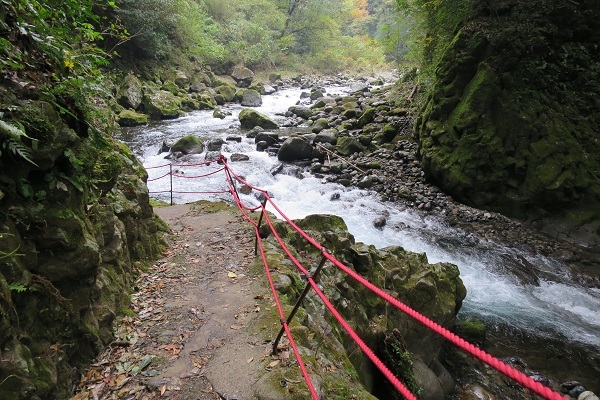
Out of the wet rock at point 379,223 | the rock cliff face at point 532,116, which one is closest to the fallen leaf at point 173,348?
the wet rock at point 379,223

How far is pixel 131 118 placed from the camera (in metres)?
16.4

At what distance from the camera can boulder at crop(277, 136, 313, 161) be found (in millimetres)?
14469

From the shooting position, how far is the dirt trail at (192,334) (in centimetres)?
287

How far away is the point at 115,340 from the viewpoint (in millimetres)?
3309

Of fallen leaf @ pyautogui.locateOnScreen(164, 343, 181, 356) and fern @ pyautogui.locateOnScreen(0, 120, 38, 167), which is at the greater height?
fern @ pyautogui.locateOnScreen(0, 120, 38, 167)

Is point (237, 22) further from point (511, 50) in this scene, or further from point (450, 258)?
point (450, 258)

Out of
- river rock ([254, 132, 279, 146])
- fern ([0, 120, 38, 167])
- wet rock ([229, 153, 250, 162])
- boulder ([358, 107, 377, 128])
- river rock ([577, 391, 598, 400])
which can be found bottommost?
river rock ([577, 391, 598, 400])

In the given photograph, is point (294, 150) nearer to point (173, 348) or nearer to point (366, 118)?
point (366, 118)

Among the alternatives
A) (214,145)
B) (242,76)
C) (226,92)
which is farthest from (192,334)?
(242,76)

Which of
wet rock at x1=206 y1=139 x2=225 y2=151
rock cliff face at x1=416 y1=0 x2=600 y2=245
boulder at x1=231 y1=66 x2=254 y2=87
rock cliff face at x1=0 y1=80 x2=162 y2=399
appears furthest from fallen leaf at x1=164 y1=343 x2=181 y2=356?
boulder at x1=231 y1=66 x2=254 y2=87

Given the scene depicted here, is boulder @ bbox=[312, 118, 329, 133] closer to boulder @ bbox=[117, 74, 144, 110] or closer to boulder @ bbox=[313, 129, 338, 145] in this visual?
boulder @ bbox=[313, 129, 338, 145]

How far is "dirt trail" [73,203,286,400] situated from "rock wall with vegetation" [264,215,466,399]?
18.7 inches

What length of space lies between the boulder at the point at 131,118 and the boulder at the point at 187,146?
412 centimetres

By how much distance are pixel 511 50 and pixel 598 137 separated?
11.2 ft
